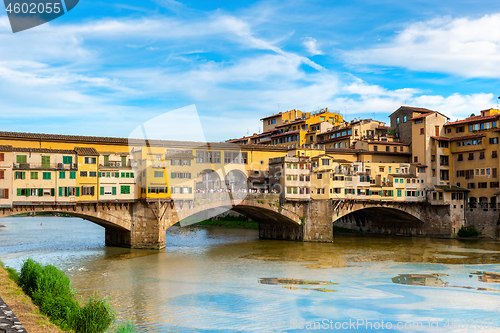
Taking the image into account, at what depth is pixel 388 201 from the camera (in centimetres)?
5469

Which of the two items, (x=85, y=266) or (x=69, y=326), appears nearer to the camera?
(x=69, y=326)

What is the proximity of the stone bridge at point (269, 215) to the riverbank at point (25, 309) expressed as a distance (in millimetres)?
19461

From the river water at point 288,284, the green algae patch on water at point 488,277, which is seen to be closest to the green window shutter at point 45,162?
the river water at point 288,284

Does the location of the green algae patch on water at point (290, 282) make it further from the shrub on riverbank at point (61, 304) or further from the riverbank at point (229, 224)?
the riverbank at point (229, 224)

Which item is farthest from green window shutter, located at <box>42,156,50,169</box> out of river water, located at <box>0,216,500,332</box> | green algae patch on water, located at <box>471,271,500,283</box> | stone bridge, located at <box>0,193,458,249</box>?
green algae patch on water, located at <box>471,271,500,283</box>

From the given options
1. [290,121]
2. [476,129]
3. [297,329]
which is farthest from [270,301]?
[290,121]

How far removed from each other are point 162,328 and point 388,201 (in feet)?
135

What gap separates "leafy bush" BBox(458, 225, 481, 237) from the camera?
176 ft

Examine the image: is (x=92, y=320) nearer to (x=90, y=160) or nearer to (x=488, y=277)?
(x=488, y=277)

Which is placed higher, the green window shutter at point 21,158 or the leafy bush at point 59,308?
the green window shutter at point 21,158

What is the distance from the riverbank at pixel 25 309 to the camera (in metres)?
13.6

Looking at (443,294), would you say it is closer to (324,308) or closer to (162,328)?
(324,308)

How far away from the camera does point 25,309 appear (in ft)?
51.1

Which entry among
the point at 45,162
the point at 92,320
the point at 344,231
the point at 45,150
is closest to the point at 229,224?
the point at 344,231
